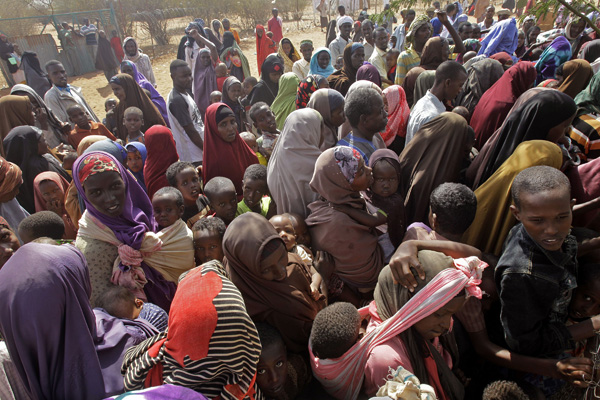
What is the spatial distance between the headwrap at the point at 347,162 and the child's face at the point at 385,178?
0.29 m

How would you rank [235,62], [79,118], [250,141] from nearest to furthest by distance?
1. [250,141]
2. [79,118]
3. [235,62]

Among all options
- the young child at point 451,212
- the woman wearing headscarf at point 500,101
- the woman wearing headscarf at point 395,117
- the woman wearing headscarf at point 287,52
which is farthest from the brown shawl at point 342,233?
the woman wearing headscarf at point 287,52

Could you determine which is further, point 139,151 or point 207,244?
point 139,151

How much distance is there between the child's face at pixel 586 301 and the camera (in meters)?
2.07

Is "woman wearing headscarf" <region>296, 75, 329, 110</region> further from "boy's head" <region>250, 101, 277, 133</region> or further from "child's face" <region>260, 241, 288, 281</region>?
"child's face" <region>260, 241, 288, 281</region>

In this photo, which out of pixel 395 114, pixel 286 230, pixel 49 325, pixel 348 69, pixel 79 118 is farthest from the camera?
pixel 348 69

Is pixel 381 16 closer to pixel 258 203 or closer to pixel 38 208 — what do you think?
pixel 258 203

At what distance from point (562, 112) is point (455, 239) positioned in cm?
117

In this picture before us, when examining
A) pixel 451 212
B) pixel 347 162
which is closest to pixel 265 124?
pixel 347 162

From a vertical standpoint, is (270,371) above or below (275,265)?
below

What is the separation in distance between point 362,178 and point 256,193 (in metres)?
1.20

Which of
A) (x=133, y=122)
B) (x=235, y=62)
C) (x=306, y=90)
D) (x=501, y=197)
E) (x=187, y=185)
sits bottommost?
(x=187, y=185)

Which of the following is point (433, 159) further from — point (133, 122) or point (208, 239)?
point (133, 122)

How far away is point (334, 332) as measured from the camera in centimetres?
204
